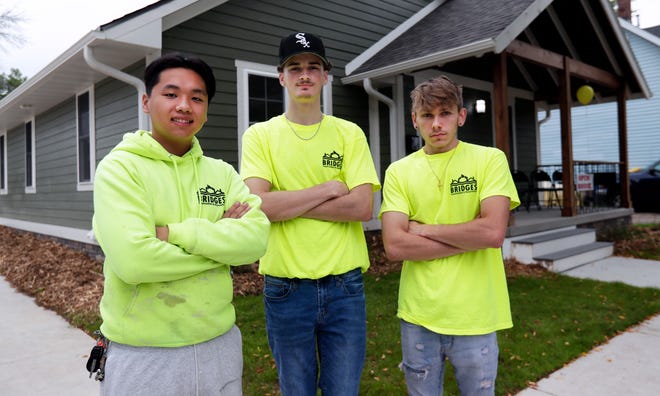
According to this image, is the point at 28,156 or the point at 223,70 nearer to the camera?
the point at 223,70

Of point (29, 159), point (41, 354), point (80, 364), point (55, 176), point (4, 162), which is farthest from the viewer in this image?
point (4, 162)

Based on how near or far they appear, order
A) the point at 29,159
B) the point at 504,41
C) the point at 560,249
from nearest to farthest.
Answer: the point at 504,41
the point at 560,249
the point at 29,159

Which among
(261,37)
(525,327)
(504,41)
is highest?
(261,37)

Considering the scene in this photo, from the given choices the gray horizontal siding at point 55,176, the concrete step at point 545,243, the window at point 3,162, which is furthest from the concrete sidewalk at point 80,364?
the window at point 3,162

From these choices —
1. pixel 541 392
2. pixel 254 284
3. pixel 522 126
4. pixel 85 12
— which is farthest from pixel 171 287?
pixel 85 12

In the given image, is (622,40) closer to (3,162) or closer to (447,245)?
(447,245)

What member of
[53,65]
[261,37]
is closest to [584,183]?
[261,37]

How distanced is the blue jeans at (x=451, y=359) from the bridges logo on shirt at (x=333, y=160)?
29.9 inches

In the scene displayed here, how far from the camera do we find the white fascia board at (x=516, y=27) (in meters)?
5.96

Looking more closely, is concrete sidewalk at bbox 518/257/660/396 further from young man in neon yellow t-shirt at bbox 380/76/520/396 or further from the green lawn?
young man in neon yellow t-shirt at bbox 380/76/520/396

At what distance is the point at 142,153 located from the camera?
153 cm

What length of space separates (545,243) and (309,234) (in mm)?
6083

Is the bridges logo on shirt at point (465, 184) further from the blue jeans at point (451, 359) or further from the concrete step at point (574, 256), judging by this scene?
the concrete step at point (574, 256)

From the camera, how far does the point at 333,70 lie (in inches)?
313
